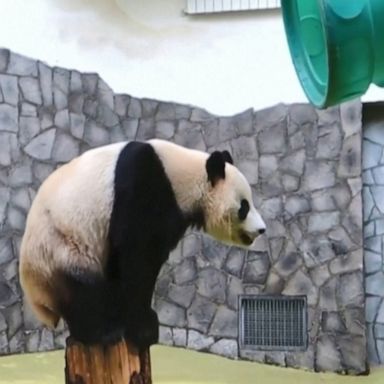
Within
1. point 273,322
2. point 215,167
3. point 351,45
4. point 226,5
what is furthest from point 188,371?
point 351,45

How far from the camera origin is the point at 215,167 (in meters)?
2.99

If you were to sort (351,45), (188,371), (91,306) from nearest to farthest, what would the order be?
(351,45), (91,306), (188,371)

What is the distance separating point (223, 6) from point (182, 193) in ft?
8.89

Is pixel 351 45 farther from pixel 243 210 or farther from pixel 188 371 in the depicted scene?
pixel 188 371

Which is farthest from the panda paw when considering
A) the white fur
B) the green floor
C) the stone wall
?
the stone wall

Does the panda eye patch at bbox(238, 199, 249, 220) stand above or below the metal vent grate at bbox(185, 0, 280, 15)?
below

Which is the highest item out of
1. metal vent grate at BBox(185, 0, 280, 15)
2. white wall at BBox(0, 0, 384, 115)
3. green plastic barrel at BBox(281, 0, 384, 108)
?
metal vent grate at BBox(185, 0, 280, 15)

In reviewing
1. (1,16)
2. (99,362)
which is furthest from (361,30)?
(1,16)

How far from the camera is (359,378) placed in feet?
17.1

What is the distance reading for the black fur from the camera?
2.84 metres

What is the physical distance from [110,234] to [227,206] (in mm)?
406

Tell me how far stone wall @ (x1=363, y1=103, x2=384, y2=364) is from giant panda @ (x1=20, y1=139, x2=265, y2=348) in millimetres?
2569

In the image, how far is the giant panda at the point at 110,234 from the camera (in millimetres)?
2836

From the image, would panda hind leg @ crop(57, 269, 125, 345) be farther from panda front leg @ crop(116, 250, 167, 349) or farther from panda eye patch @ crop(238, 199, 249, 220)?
panda eye patch @ crop(238, 199, 249, 220)
